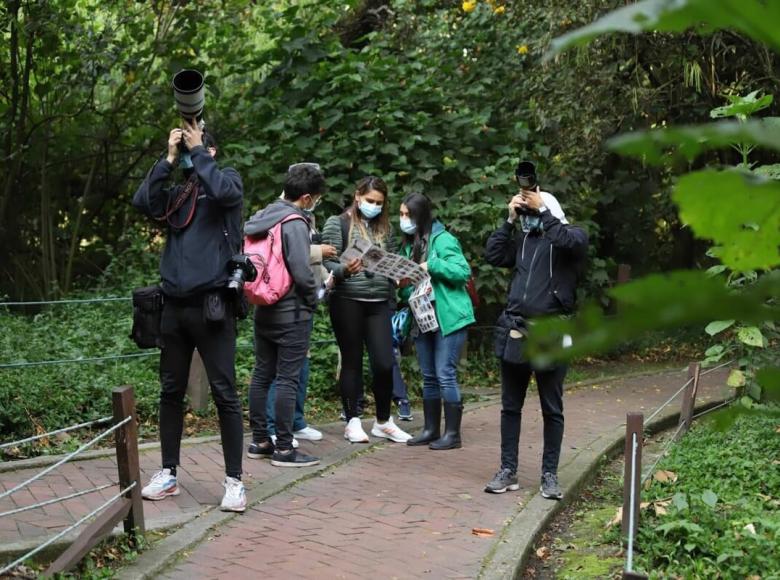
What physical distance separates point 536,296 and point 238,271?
1.93 metres

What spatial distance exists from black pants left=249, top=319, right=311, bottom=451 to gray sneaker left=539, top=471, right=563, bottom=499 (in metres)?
1.77

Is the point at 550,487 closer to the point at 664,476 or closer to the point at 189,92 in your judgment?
the point at 664,476

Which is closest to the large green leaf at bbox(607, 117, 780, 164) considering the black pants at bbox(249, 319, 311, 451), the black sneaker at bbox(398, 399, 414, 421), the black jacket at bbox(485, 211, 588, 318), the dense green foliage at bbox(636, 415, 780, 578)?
the dense green foliage at bbox(636, 415, 780, 578)

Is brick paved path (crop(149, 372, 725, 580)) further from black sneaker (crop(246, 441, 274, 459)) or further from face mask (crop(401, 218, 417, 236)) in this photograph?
face mask (crop(401, 218, 417, 236))

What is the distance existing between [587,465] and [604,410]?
2.66 m

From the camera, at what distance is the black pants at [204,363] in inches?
236

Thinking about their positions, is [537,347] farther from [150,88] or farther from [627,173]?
[627,173]

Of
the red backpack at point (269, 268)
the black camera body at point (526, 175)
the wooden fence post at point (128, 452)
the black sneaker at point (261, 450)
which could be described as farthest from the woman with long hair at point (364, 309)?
the wooden fence post at point (128, 452)

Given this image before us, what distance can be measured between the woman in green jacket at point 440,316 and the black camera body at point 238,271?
2.35 m

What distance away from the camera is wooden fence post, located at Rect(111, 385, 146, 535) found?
5383mm

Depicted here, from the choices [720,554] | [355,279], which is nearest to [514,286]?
[355,279]

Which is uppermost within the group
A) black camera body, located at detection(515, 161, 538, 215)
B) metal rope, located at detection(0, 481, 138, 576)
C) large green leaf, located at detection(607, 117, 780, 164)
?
black camera body, located at detection(515, 161, 538, 215)

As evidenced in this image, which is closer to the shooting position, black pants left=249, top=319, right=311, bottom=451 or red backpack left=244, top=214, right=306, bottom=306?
red backpack left=244, top=214, right=306, bottom=306

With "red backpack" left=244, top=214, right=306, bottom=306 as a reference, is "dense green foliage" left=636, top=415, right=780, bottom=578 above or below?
below
